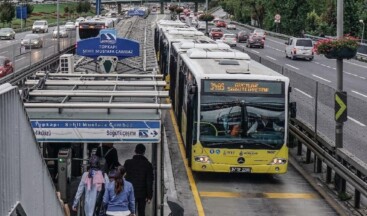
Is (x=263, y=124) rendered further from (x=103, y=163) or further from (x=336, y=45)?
(x=103, y=163)

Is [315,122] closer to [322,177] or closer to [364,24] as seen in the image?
[322,177]

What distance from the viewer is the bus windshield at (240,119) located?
657 inches

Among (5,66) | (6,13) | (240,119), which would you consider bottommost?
(5,66)

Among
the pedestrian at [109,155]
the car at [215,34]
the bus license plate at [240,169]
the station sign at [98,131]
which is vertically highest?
the station sign at [98,131]

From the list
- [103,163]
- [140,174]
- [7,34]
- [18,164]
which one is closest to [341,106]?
[140,174]

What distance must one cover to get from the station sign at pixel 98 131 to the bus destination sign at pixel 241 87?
23.3ft

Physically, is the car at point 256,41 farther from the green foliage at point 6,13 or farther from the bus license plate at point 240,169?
the bus license plate at point 240,169

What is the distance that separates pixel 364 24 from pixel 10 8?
47181mm

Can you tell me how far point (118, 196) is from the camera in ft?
31.4

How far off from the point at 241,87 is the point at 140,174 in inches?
252

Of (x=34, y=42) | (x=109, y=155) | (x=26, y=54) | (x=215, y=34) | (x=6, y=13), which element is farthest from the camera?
(x=6, y=13)

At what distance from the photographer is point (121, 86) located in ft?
41.2

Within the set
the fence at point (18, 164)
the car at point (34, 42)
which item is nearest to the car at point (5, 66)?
the car at point (34, 42)

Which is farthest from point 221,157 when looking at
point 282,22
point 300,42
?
point 282,22
